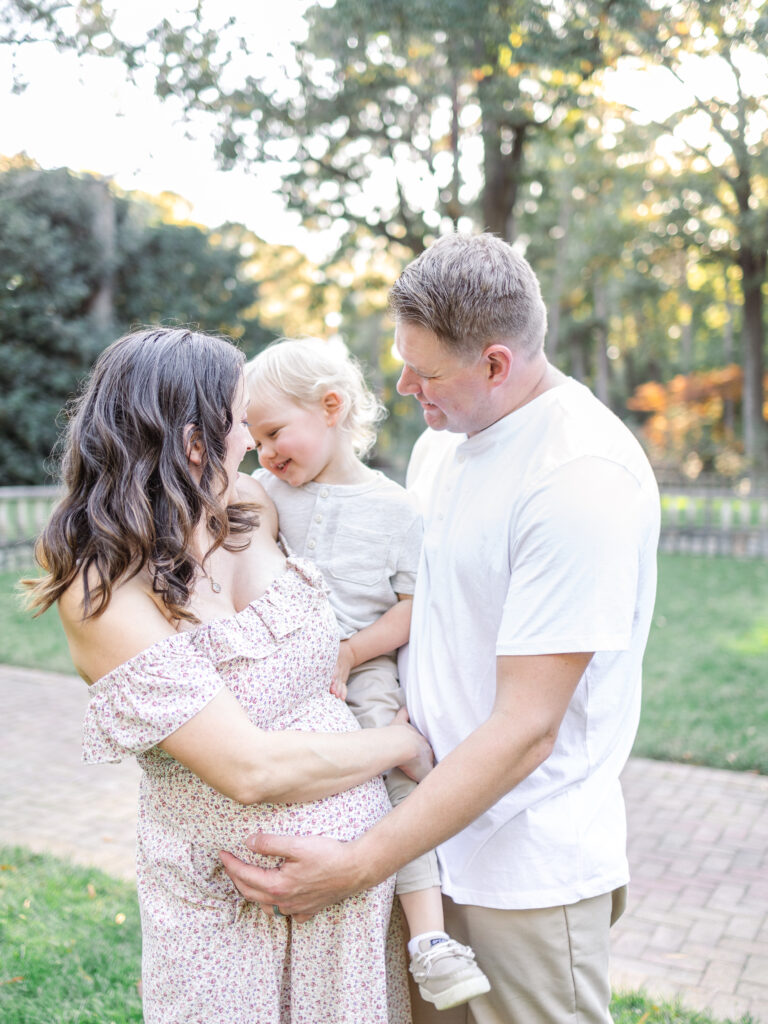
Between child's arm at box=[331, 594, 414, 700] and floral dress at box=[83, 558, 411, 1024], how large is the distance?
25 centimetres

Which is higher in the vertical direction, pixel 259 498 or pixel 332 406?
pixel 332 406

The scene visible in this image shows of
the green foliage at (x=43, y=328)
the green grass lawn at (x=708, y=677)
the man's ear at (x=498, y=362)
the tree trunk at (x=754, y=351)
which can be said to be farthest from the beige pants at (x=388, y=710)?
the tree trunk at (x=754, y=351)

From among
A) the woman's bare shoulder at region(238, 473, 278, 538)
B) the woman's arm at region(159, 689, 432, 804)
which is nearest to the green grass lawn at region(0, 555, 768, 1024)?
the woman's bare shoulder at region(238, 473, 278, 538)

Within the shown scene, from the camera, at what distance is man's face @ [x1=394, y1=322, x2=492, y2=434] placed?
1971mm

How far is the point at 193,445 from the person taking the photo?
1.89 m

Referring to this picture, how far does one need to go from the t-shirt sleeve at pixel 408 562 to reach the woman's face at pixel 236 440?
2.03 feet

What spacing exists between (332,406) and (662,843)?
356cm

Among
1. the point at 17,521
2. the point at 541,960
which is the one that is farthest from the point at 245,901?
the point at 17,521

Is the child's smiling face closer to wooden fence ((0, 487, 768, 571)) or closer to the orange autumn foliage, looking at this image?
wooden fence ((0, 487, 768, 571))

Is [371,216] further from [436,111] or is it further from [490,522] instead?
[490,522]

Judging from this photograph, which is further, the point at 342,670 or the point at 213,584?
the point at 342,670

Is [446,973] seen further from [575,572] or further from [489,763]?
[575,572]

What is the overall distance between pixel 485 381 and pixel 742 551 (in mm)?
13949

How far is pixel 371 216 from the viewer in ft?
53.6
